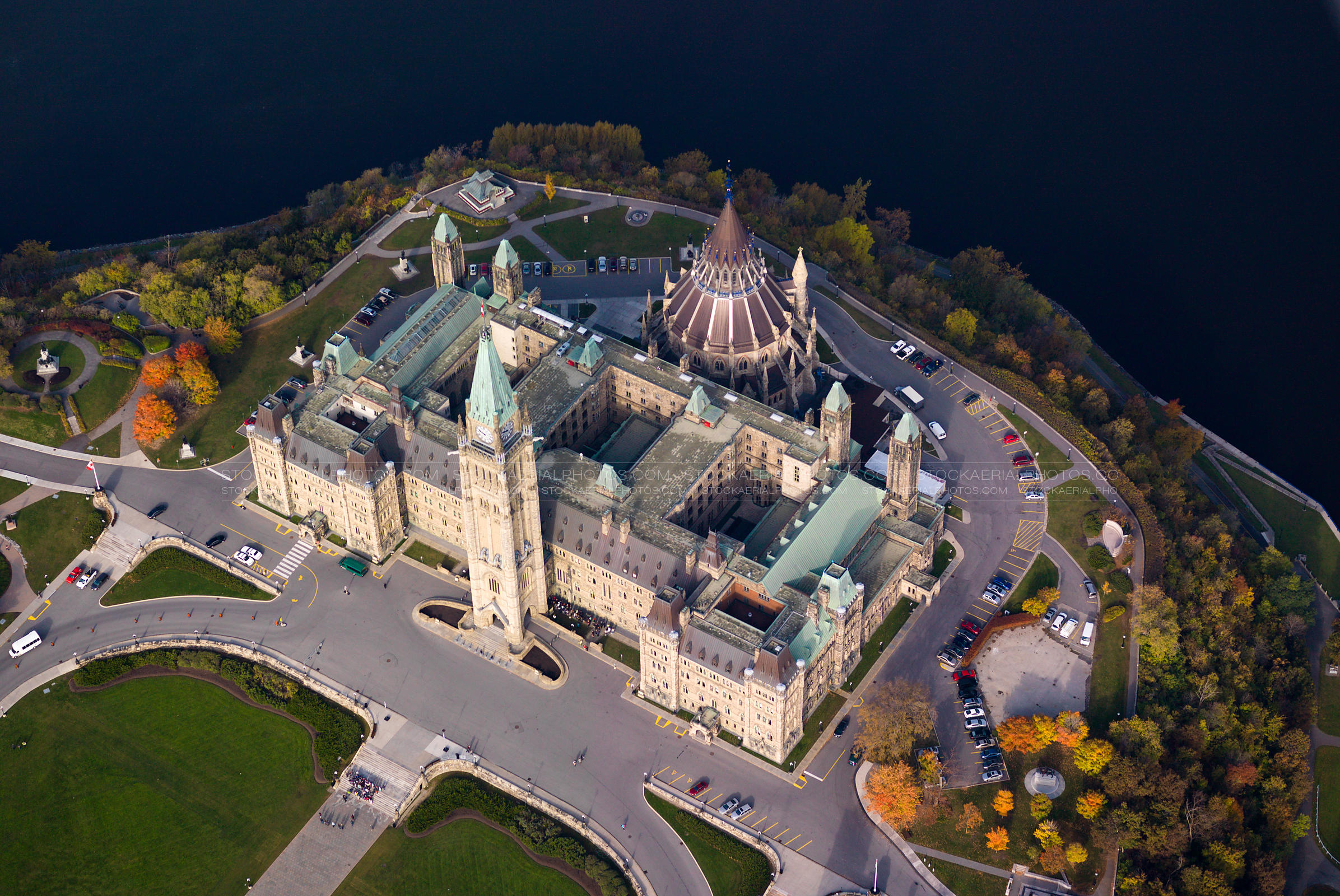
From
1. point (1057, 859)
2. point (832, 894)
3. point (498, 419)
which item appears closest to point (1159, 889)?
point (1057, 859)

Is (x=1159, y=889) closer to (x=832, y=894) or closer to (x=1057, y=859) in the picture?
→ (x=1057, y=859)

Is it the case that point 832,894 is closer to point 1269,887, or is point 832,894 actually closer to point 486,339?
point 1269,887

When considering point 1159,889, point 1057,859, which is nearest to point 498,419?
point 1057,859

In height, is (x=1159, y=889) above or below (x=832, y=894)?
above

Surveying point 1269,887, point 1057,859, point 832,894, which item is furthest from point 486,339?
point 1269,887

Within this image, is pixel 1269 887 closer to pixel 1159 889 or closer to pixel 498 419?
pixel 1159 889
